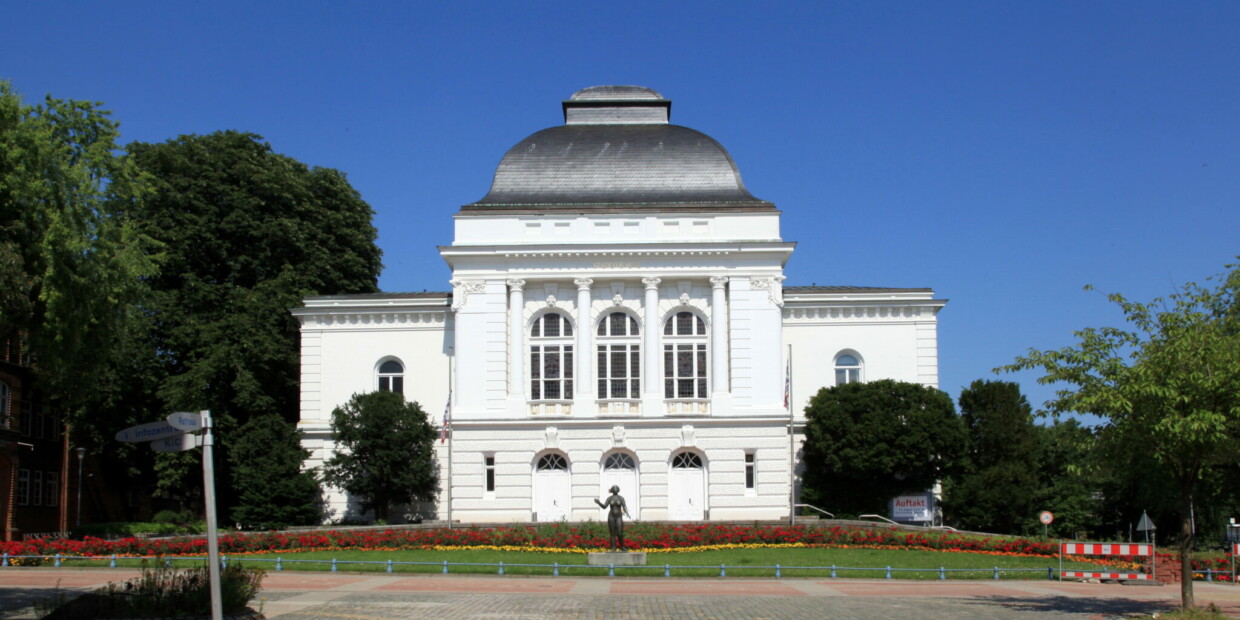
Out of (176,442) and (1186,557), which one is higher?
(176,442)

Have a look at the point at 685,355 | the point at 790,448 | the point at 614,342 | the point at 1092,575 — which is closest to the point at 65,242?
the point at 614,342

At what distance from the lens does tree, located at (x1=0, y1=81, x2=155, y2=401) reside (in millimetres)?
31875

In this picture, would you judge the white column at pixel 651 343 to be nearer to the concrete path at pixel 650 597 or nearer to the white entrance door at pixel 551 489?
the white entrance door at pixel 551 489

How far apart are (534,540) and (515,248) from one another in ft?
51.4

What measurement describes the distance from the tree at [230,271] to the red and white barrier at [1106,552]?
33.5 m

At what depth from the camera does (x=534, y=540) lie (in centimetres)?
3975

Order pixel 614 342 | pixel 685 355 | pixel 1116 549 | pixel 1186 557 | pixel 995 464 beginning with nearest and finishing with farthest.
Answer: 1. pixel 1186 557
2. pixel 1116 549
3. pixel 995 464
4. pixel 614 342
5. pixel 685 355

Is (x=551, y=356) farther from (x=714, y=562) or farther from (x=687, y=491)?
(x=714, y=562)

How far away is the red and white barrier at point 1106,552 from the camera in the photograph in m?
30.3

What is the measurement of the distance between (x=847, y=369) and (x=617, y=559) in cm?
2321

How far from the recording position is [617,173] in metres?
53.5

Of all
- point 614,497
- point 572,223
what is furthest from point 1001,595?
point 572,223

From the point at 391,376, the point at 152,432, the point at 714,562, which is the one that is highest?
the point at 391,376

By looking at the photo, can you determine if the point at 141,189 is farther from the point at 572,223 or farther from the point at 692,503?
the point at 692,503
